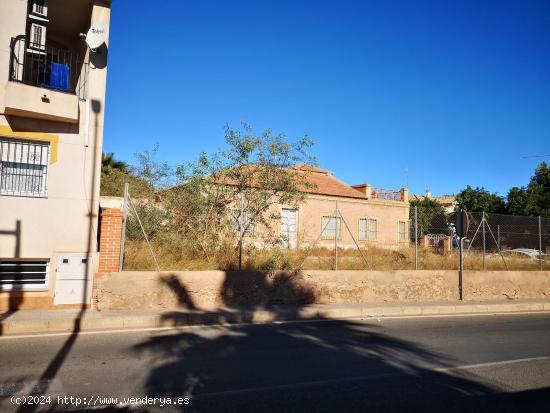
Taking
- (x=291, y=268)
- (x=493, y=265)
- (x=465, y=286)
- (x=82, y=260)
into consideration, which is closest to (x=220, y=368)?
(x=82, y=260)

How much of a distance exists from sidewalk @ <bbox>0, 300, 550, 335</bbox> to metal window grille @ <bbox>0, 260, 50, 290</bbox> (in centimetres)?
64

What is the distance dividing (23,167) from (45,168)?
1.38 ft

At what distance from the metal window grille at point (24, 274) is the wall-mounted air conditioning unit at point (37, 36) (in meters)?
4.89

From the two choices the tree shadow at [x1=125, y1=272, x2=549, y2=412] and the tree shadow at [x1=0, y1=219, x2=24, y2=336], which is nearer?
the tree shadow at [x1=125, y1=272, x2=549, y2=412]

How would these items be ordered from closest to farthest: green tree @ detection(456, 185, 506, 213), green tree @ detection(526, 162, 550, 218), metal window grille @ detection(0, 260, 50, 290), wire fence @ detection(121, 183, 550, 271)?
1. metal window grille @ detection(0, 260, 50, 290)
2. wire fence @ detection(121, 183, 550, 271)
3. green tree @ detection(526, 162, 550, 218)
4. green tree @ detection(456, 185, 506, 213)

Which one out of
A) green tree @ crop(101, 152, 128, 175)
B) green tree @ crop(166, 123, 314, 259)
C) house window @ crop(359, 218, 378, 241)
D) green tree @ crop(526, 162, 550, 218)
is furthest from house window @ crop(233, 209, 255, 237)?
green tree @ crop(526, 162, 550, 218)

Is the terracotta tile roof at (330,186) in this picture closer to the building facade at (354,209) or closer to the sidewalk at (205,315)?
the building facade at (354,209)

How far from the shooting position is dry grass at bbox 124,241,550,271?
38.1 feet

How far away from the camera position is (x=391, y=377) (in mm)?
6086

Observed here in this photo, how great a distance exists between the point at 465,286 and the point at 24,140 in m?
12.9

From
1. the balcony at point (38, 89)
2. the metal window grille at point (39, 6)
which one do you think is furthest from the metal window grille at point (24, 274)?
the metal window grille at point (39, 6)

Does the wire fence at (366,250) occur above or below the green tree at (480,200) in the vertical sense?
below

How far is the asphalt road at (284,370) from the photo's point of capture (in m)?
5.07

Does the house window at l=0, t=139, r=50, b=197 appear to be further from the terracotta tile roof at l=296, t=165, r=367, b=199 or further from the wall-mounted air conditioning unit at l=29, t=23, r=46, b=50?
the terracotta tile roof at l=296, t=165, r=367, b=199
